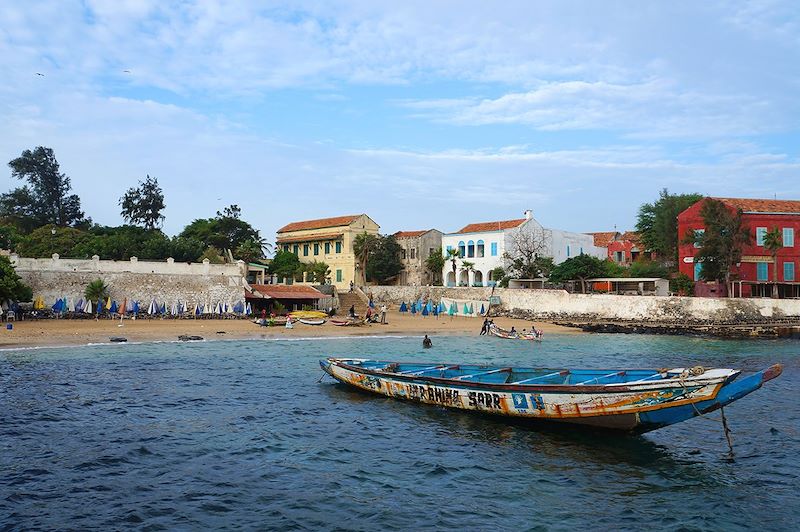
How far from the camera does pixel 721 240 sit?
169 ft

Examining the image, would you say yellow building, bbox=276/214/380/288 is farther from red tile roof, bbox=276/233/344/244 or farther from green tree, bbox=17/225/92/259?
green tree, bbox=17/225/92/259

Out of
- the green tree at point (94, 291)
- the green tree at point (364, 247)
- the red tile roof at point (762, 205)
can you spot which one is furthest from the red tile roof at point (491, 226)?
the green tree at point (94, 291)

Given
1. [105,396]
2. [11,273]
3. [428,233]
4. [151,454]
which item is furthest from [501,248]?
[151,454]

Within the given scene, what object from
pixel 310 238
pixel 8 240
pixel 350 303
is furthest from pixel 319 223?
pixel 8 240

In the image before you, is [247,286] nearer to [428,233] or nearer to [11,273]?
[11,273]

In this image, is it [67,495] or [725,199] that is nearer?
[67,495]

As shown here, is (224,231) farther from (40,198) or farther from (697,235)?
(697,235)

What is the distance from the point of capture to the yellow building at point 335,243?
238 ft

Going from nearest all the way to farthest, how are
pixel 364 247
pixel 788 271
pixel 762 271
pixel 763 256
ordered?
pixel 763 256 → pixel 762 271 → pixel 788 271 → pixel 364 247

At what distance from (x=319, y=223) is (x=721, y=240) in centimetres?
4396

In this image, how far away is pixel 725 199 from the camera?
56094 mm

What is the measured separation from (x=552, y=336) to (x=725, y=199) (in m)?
23.0

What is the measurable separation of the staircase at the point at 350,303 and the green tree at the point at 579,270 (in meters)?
18.4

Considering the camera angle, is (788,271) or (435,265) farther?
(435,265)
